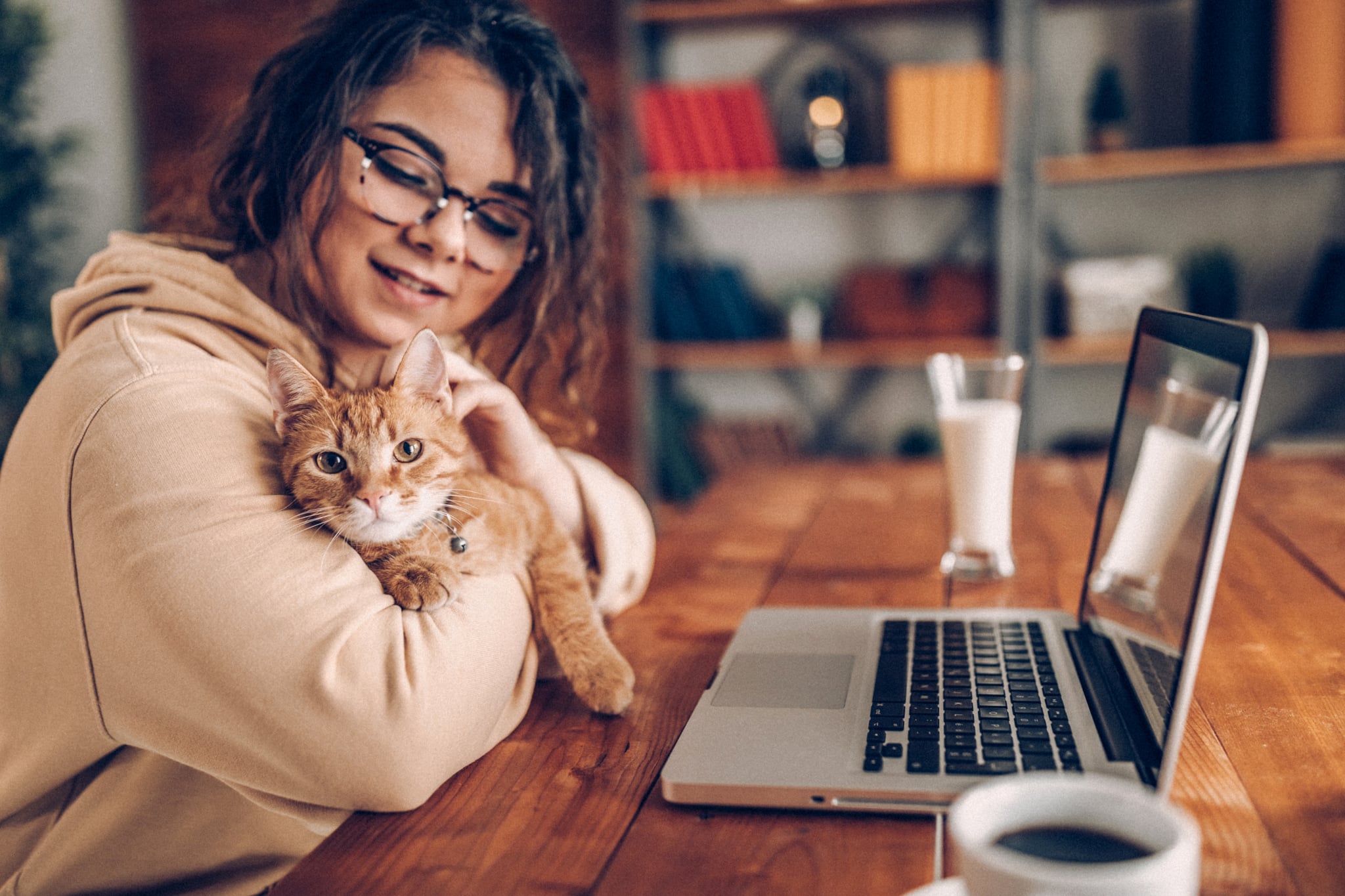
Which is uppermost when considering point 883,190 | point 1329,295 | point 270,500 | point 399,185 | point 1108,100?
point 1108,100

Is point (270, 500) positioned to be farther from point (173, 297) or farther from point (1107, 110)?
point (1107, 110)

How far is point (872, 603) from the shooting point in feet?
3.69

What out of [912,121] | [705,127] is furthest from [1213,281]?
[705,127]

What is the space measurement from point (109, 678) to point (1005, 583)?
2.97 feet

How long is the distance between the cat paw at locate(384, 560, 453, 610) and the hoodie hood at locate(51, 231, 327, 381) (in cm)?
29

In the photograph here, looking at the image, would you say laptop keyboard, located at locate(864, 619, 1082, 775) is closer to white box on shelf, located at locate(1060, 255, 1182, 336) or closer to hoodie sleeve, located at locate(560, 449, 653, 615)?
hoodie sleeve, located at locate(560, 449, 653, 615)

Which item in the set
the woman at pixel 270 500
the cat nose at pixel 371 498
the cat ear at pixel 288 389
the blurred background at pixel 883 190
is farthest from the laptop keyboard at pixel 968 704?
the blurred background at pixel 883 190

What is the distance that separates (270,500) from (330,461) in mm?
102

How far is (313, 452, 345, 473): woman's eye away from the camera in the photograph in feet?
2.88

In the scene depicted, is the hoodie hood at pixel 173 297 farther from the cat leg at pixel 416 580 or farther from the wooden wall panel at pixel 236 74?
the wooden wall panel at pixel 236 74

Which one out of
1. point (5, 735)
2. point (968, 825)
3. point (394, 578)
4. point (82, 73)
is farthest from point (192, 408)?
point (82, 73)

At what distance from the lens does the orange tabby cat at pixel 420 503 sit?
33.6 inches

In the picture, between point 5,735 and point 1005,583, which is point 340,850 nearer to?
point 5,735

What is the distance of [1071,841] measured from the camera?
467 millimetres
